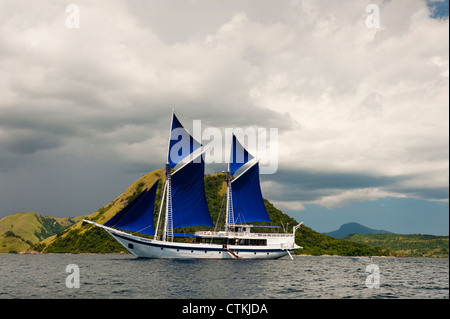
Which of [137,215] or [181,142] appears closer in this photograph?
[137,215]

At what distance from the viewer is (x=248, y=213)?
105 meters

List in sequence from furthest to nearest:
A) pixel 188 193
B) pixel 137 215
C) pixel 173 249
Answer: pixel 188 193 < pixel 173 249 < pixel 137 215

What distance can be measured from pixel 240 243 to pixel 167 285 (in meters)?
55.8

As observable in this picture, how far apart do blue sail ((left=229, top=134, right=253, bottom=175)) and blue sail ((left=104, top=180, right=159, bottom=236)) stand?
26.6 meters

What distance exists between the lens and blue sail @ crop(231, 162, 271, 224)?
337 ft

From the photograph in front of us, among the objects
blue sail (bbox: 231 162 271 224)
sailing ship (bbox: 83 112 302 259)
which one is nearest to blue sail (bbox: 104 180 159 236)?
sailing ship (bbox: 83 112 302 259)

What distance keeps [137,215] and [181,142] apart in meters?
20.5

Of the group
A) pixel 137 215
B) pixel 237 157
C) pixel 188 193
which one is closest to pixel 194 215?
pixel 188 193

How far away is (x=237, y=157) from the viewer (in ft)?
339

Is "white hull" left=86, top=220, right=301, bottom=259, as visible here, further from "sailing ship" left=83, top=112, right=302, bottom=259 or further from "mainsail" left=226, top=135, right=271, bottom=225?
"mainsail" left=226, top=135, right=271, bottom=225

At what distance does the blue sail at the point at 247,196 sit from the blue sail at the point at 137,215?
1027 inches

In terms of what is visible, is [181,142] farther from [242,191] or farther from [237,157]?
[242,191]
